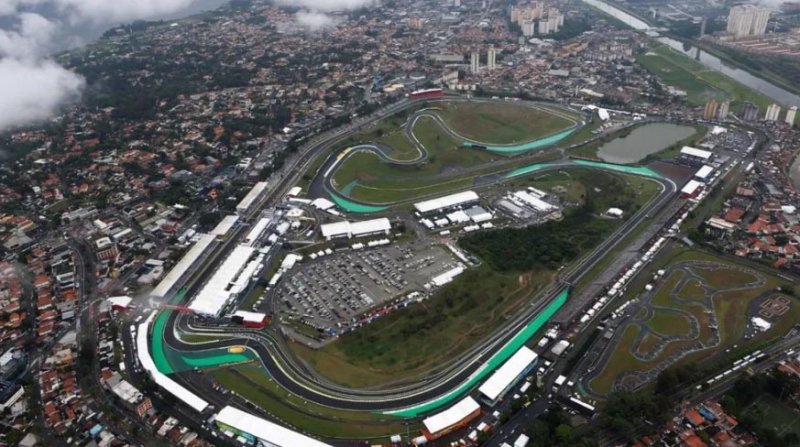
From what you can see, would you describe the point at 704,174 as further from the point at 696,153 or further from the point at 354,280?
the point at 354,280

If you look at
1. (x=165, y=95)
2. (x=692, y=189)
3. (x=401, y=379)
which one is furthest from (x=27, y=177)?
(x=692, y=189)

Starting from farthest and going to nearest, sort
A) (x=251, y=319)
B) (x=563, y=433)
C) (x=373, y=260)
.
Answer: (x=373, y=260) → (x=251, y=319) → (x=563, y=433)

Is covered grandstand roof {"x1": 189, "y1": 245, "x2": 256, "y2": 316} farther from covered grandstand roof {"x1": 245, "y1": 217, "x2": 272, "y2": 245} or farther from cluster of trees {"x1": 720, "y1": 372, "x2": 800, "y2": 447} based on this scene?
cluster of trees {"x1": 720, "y1": 372, "x2": 800, "y2": 447}

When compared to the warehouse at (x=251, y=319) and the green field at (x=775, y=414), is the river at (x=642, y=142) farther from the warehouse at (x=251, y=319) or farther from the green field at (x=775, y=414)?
the warehouse at (x=251, y=319)

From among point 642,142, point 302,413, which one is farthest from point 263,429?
point 642,142

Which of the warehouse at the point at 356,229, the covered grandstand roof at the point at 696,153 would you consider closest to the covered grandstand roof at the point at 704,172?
the covered grandstand roof at the point at 696,153

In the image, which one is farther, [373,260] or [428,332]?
[373,260]
